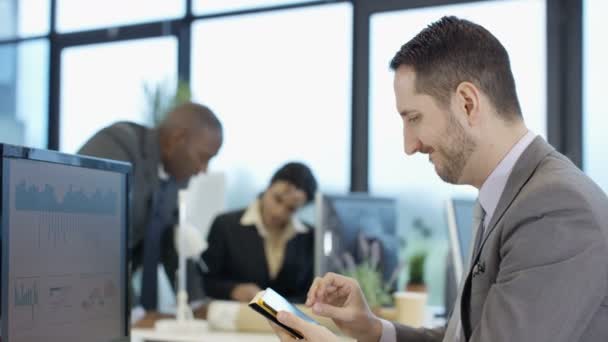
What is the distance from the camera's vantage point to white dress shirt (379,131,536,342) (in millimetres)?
1264

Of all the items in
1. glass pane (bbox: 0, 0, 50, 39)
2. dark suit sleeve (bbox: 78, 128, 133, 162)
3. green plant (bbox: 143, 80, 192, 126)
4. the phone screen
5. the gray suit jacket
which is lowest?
the phone screen

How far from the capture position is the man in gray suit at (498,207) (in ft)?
3.44

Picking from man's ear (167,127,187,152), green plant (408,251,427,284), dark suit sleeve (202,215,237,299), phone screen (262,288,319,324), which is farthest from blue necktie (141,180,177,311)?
phone screen (262,288,319,324)

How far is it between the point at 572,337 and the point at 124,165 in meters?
0.87

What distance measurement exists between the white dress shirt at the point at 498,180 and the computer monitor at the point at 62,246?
2.18 feet

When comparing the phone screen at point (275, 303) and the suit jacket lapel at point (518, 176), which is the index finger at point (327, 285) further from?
the suit jacket lapel at point (518, 176)

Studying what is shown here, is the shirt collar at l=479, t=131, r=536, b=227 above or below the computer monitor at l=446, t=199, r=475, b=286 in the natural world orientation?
above

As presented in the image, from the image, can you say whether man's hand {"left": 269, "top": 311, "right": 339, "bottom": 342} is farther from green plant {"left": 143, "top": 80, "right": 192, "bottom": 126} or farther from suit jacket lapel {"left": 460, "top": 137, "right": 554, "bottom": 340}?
green plant {"left": 143, "top": 80, "right": 192, "bottom": 126}

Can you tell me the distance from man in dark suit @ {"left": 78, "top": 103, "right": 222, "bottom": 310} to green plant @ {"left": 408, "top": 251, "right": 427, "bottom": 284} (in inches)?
36.3

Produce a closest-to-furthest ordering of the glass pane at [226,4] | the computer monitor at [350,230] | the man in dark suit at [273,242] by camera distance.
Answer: the computer monitor at [350,230] → the man in dark suit at [273,242] → the glass pane at [226,4]

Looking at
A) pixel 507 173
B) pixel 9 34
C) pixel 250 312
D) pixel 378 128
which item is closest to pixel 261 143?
pixel 378 128

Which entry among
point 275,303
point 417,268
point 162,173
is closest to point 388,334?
point 275,303

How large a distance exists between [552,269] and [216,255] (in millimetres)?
2461

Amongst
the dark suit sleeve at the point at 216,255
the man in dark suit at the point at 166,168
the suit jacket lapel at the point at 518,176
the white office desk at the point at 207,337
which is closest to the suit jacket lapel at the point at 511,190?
the suit jacket lapel at the point at 518,176
